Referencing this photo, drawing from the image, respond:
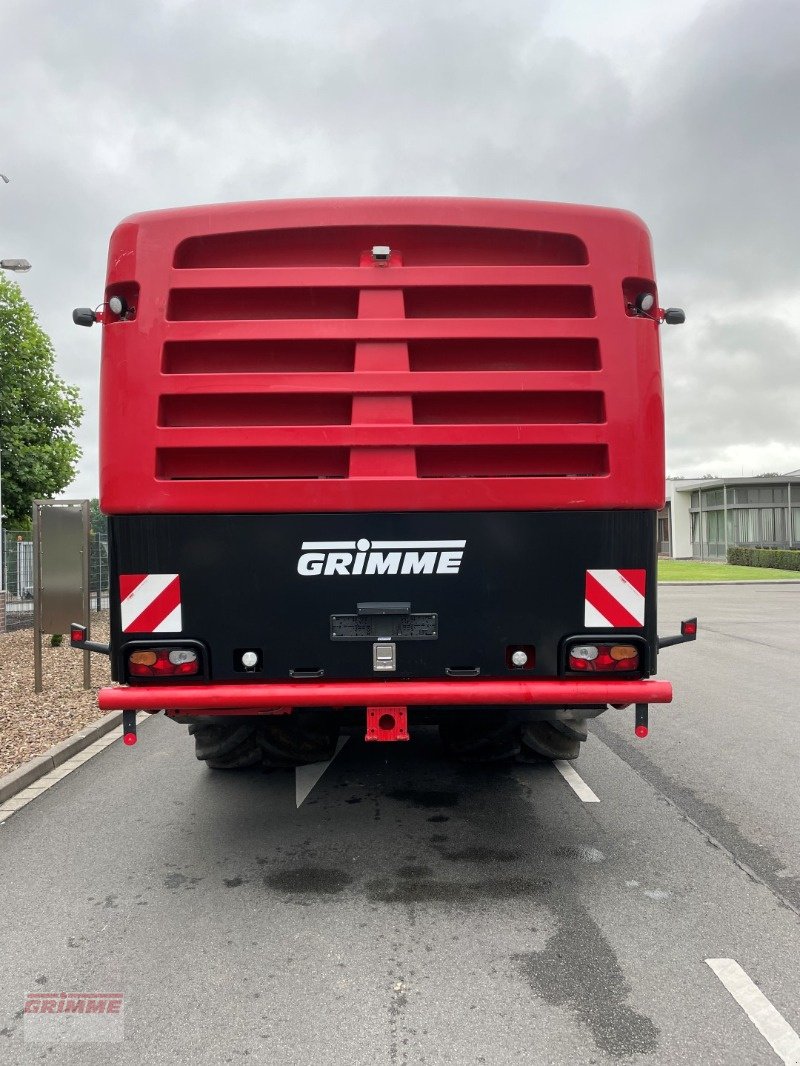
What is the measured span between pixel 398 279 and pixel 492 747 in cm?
317

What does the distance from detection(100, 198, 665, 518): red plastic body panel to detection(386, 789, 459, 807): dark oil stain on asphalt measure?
227cm

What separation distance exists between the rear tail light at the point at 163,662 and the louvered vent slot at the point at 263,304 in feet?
4.89

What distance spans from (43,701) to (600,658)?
6.22 m

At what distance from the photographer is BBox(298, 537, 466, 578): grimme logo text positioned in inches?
132

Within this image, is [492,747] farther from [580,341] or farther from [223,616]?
[580,341]

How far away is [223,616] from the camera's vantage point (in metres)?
3.39

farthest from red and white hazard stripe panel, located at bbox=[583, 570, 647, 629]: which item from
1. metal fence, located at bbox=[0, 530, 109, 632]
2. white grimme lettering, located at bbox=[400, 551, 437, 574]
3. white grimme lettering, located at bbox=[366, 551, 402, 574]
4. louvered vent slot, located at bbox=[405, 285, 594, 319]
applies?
metal fence, located at bbox=[0, 530, 109, 632]

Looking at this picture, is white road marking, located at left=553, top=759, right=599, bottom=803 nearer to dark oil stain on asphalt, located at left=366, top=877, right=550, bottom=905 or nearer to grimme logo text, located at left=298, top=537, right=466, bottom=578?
dark oil stain on asphalt, located at left=366, top=877, right=550, bottom=905

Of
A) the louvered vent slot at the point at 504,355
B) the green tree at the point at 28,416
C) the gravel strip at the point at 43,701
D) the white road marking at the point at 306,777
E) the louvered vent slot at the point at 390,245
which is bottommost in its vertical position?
the white road marking at the point at 306,777

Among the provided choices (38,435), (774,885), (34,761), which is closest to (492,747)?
(774,885)

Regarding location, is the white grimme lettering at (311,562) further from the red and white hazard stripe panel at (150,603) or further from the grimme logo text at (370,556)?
the red and white hazard stripe panel at (150,603)

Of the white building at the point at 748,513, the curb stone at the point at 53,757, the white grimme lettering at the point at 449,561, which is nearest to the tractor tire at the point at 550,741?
the white grimme lettering at the point at 449,561

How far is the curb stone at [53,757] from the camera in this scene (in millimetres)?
5000

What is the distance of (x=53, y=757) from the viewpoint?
5.62 meters
